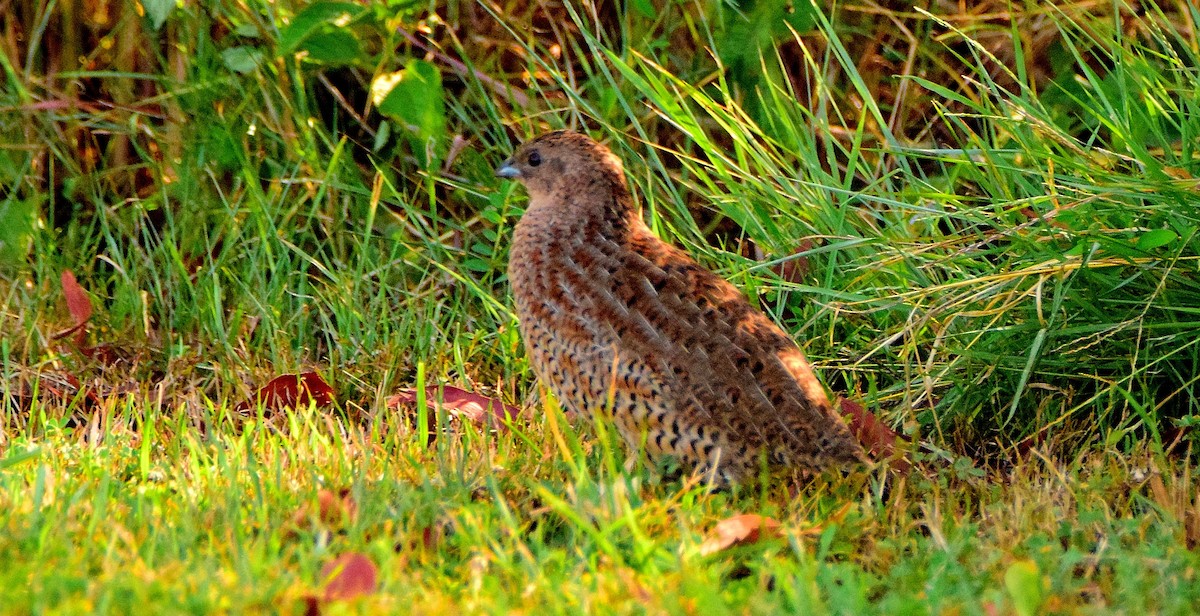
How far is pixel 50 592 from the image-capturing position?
2.61 metres

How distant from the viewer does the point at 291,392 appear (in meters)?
4.46

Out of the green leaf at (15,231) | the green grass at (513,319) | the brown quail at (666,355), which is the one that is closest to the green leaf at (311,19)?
the green grass at (513,319)

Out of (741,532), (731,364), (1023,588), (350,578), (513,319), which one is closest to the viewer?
(1023,588)

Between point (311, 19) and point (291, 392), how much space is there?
4.40ft

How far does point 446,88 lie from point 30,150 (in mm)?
1548

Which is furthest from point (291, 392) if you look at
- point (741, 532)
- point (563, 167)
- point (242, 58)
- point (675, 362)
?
point (741, 532)

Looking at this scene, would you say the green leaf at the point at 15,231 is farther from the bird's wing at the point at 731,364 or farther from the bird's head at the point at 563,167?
the bird's wing at the point at 731,364

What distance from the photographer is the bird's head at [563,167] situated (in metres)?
4.36

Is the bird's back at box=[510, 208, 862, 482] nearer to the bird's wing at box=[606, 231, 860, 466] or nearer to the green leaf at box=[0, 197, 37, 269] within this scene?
the bird's wing at box=[606, 231, 860, 466]

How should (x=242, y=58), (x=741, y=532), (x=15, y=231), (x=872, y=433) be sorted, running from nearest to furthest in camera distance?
(x=741, y=532)
(x=872, y=433)
(x=15, y=231)
(x=242, y=58)

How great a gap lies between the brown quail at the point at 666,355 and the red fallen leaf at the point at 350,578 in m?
0.93

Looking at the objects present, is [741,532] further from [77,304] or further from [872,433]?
[77,304]

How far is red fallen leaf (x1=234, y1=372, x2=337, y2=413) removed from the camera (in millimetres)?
4414

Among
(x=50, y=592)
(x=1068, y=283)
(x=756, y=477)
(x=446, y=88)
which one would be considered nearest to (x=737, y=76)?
(x=446, y=88)
